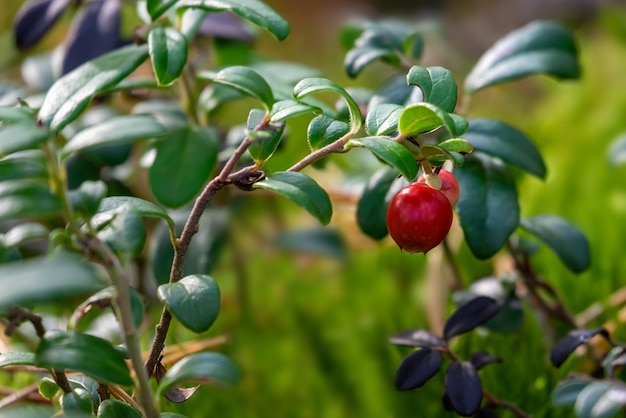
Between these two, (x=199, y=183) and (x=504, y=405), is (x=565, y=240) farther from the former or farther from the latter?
(x=199, y=183)

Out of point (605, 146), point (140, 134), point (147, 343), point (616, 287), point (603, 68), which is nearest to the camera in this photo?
point (140, 134)

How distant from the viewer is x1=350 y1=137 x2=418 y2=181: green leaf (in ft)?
1.87

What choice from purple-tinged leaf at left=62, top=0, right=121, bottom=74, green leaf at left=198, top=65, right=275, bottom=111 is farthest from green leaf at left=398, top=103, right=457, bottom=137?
purple-tinged leaf at left=62, top=0, right=121, bottom=74

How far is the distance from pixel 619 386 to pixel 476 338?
30cm

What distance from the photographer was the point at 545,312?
3.12ft

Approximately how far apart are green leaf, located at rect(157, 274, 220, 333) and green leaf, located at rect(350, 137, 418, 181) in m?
0.16

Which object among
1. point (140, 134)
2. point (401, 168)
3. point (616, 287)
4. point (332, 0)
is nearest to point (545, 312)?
point (616, 287)

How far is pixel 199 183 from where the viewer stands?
628 mm

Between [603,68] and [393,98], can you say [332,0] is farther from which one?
[393,98]

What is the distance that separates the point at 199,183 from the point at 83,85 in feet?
0.60

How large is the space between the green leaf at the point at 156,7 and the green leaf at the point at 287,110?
0.67 feet

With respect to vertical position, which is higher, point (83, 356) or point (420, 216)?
point (420, 216)

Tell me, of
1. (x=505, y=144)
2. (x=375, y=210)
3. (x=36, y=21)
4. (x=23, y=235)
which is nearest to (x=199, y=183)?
(x=23, y=235)

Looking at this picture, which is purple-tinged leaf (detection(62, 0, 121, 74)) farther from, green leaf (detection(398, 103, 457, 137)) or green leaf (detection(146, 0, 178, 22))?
green leaf (detection(398, 103, 457, 137))
